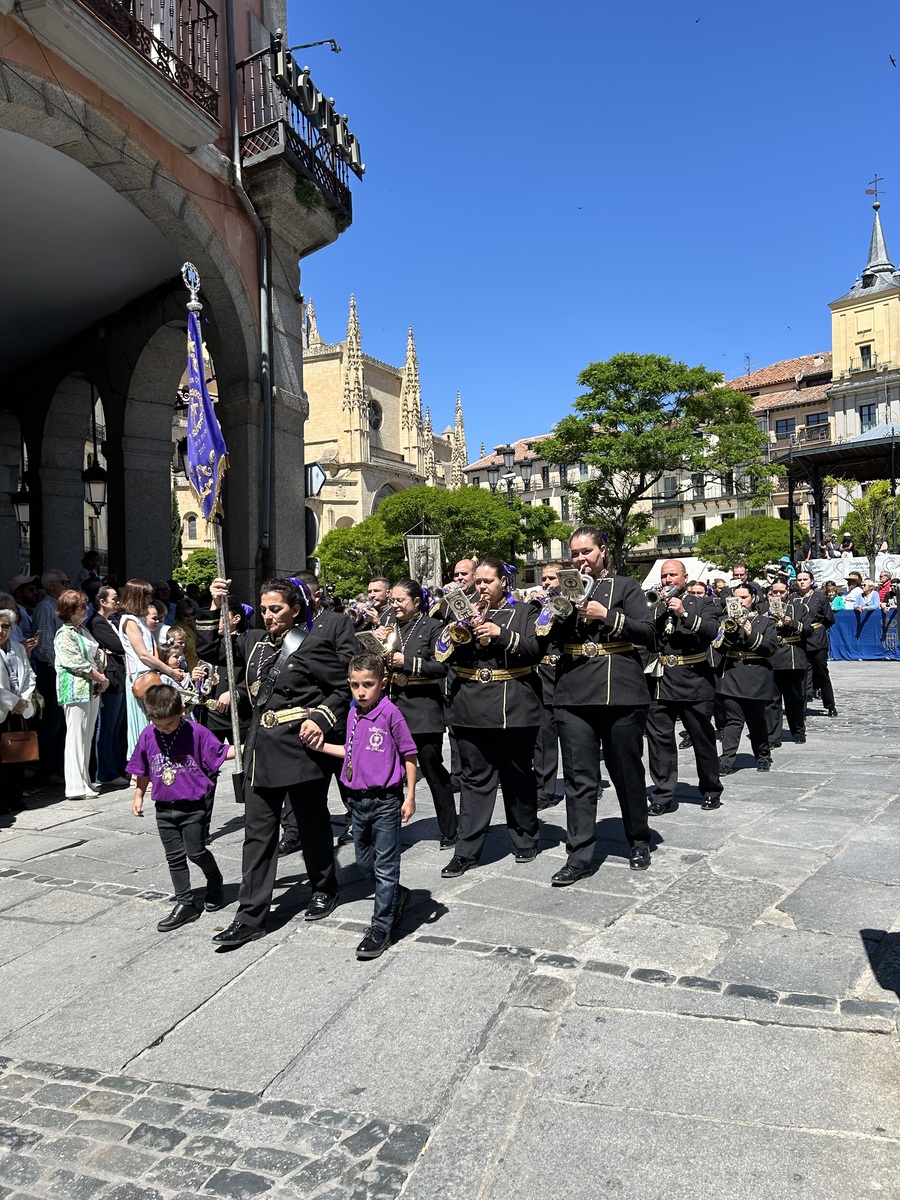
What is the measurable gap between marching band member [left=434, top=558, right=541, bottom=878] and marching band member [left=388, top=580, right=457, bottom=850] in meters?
0.48

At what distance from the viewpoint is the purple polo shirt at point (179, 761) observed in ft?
15.7

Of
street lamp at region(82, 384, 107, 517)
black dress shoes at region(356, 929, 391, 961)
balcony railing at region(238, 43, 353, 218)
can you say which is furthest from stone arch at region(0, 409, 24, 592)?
black dress shoes at region(356, 929, 391, 961)

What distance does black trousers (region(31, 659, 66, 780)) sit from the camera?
28.3 ft

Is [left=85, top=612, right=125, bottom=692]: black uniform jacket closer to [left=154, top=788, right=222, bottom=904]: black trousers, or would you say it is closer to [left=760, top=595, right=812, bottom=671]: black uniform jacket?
[left=154, top=788, right=222, bottom=904]: black trousers

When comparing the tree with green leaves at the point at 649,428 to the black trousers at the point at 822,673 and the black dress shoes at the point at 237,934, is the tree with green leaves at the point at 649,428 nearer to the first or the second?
the black trousers at the point at 822,673

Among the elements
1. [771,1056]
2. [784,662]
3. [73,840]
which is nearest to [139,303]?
[73,840]

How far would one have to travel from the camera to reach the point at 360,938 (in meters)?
4.36

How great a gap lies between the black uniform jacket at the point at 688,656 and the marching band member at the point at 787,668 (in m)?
2.28

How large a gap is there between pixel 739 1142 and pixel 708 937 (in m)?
1.56

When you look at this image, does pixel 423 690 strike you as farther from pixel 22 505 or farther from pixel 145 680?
pixel 22 505

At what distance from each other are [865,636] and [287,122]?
17806 mm

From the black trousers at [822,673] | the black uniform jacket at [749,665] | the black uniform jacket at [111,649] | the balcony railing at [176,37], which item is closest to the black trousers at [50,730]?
the black uniform jacket at [111,649]

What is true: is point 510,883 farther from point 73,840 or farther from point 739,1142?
point 73,840

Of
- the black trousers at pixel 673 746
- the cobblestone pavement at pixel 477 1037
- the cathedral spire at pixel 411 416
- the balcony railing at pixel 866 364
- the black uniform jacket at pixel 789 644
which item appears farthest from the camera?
the cathedral spire at pixel 411 416
